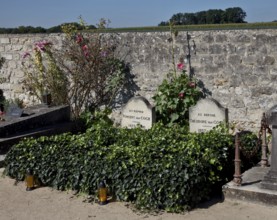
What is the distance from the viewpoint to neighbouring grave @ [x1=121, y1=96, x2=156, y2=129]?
27.7ft

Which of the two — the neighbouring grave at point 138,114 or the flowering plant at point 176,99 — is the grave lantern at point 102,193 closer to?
the neighbouring grave at point 138,114

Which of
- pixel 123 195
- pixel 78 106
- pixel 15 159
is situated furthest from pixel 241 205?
pixel 78 106

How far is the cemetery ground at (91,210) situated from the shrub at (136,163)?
0.50ft

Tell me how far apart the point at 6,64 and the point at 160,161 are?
290 inches

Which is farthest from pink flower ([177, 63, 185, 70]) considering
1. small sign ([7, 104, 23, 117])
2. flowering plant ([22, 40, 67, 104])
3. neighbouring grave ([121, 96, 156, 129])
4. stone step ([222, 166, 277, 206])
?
stone step ([222, 166, 277, 206])

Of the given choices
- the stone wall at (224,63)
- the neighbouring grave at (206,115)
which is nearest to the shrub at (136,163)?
the neighbouring grave at (206,115)

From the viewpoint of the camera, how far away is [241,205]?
17.5 ft

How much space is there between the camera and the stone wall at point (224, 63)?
833 centimetres

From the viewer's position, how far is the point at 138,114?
337 inches

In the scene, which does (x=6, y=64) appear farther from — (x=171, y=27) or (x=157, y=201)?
(x=157, y=201)

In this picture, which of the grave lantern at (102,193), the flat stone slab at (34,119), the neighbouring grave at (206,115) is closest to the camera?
the grave lantern at (102,193)

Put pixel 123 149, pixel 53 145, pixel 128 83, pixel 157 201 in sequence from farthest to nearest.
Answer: pixel 128 83 → pixel 53 145 → pixel 123 149 → pixel 157 201

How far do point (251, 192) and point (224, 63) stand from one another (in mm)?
3938

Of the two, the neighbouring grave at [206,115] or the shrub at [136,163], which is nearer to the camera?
the shrub at [136,163]
